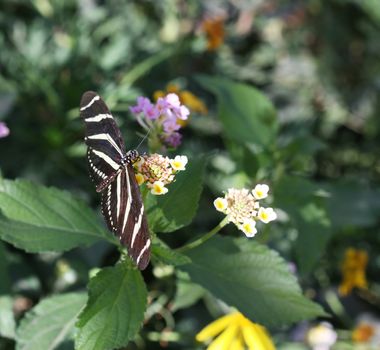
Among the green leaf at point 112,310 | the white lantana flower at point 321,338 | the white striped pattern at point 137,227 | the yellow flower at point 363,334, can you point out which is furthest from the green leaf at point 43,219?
the yellow flower at point 363,334

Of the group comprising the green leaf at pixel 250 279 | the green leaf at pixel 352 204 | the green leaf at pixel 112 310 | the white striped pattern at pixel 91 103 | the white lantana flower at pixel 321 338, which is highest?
the white striped pattern at pixel 91 103

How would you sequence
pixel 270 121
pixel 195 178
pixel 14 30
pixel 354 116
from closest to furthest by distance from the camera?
pixel 195 178, pixel 270 121, pixel 14 30, pixel 354 116

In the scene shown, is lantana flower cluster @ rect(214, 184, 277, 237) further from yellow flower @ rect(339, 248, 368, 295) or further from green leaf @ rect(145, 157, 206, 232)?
yellow flower @ rect(339, 248, 368, 295)

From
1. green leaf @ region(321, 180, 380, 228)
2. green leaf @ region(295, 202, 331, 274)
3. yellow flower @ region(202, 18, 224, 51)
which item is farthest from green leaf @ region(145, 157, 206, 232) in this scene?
yellow flower @ region(202, 18, 224, 51)

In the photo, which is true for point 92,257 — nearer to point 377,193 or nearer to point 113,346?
point 113,346

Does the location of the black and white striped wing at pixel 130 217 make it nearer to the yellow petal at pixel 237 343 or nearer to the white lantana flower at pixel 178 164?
the white lantana flower at pixel 178 164

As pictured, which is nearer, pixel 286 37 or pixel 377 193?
pixel 377 193

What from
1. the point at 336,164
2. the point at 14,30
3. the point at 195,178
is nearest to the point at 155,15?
the point at 14,30
